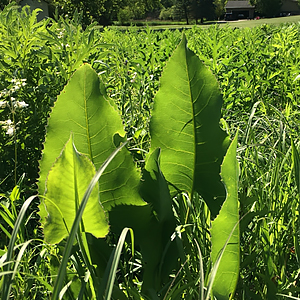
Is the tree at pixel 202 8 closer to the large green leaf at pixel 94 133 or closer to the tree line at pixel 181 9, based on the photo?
the tree line at pixel 181 9

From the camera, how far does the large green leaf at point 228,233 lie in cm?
89

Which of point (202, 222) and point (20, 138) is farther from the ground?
point (20, 138)

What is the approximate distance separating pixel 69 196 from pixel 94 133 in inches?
8.5

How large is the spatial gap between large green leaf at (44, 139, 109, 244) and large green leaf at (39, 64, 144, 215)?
15 centimetres

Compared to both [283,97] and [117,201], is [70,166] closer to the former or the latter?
[117,201]

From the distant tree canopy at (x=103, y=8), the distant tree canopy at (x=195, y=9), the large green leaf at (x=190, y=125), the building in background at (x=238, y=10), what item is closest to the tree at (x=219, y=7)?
the building in background at (x=238, y=10)

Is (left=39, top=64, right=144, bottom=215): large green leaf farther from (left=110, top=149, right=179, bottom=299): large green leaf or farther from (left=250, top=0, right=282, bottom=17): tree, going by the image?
(left=250, top=0, right=282, bottom=17): tree

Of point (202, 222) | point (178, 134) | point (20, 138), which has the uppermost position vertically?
point (178, 134)

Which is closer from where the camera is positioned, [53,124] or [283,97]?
[53,124]

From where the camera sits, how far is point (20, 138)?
87.0 inches

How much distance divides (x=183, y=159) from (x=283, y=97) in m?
2.82

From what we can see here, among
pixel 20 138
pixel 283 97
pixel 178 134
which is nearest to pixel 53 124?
pixel 178 134

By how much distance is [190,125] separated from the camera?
1.10 meters

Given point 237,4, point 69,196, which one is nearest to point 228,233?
point 69,196
